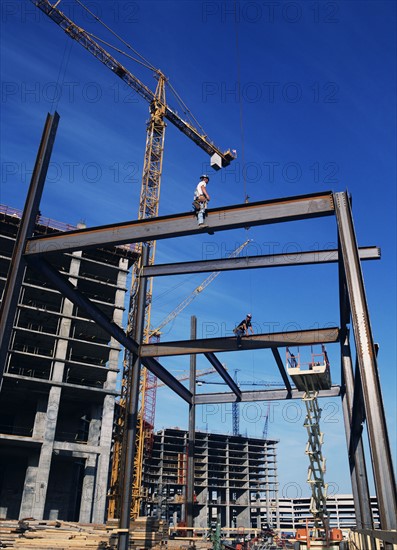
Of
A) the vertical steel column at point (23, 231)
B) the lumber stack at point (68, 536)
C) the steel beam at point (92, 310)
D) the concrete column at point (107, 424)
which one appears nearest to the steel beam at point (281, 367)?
the steel beam at point (92, 310)

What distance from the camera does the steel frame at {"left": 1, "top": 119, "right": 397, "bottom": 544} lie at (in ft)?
25.3

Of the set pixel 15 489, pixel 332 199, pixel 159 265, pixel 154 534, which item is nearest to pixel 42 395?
pixel 15 489

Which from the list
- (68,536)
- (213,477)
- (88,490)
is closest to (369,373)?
(68,536)

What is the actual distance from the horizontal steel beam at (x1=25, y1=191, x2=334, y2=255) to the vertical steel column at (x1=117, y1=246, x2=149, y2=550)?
15.7 feet

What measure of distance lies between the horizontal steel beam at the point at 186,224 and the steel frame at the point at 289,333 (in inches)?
0.9

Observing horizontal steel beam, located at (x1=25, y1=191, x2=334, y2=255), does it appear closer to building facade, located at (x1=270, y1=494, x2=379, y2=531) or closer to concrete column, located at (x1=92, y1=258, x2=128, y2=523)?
concrete column, located at (x1=92, y1=258, x2=128, y2=523)

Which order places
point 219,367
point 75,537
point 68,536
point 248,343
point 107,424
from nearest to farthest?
point 248,343 < point 219,367 < point 75,537 < point 68,536 < point 107,424

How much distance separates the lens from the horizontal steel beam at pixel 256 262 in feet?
45.0

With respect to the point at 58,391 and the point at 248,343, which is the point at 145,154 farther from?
the point at 248,343

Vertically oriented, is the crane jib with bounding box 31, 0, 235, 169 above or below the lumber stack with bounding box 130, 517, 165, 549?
above

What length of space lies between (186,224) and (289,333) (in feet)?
20.2

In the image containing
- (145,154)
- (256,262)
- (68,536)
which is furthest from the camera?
(145,154)

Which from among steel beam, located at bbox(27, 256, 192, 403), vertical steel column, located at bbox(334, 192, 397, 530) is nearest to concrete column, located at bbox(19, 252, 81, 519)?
steel beam, located at bbox(27, 256, 192, 403)

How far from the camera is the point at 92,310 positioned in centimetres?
1379
